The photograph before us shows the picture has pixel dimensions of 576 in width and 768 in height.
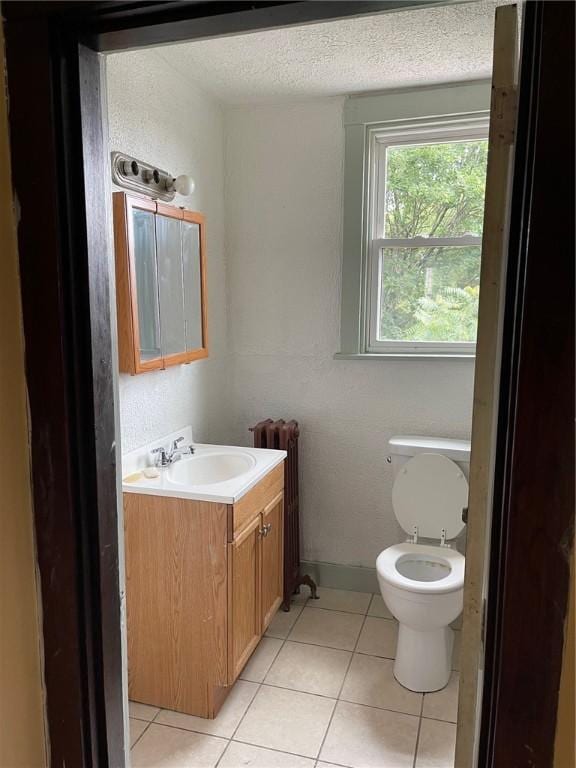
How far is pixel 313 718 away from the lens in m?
1.98

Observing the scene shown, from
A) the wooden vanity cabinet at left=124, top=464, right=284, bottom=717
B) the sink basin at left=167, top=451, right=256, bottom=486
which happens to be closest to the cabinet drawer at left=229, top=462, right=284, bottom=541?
the wooden vanity cabinet at left=124, top=464, right=284, bottom=717

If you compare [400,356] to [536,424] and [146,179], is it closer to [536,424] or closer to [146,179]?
[146,179]

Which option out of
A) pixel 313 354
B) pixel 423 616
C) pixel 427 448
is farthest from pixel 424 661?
pixel 313 354

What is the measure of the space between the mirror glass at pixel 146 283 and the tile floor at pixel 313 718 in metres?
1.31

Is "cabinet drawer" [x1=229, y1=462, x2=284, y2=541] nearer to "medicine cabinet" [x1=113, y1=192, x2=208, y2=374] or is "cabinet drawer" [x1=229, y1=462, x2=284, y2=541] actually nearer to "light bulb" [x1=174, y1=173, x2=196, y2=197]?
"medicine cabinet" [x1=113, y1=192, x2=208, y2=374]

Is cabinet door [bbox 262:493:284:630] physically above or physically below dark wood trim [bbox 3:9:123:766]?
below

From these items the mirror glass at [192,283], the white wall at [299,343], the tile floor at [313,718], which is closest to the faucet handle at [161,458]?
the white wall at [299,343]

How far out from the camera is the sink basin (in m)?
2.26

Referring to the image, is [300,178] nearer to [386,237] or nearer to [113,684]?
[386,237]

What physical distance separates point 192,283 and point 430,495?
4.48 ft

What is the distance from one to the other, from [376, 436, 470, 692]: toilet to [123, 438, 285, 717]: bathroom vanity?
598mm

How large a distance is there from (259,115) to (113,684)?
2443 millimetres

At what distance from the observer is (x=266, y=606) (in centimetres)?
232

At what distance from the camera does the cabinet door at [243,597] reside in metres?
1.96
